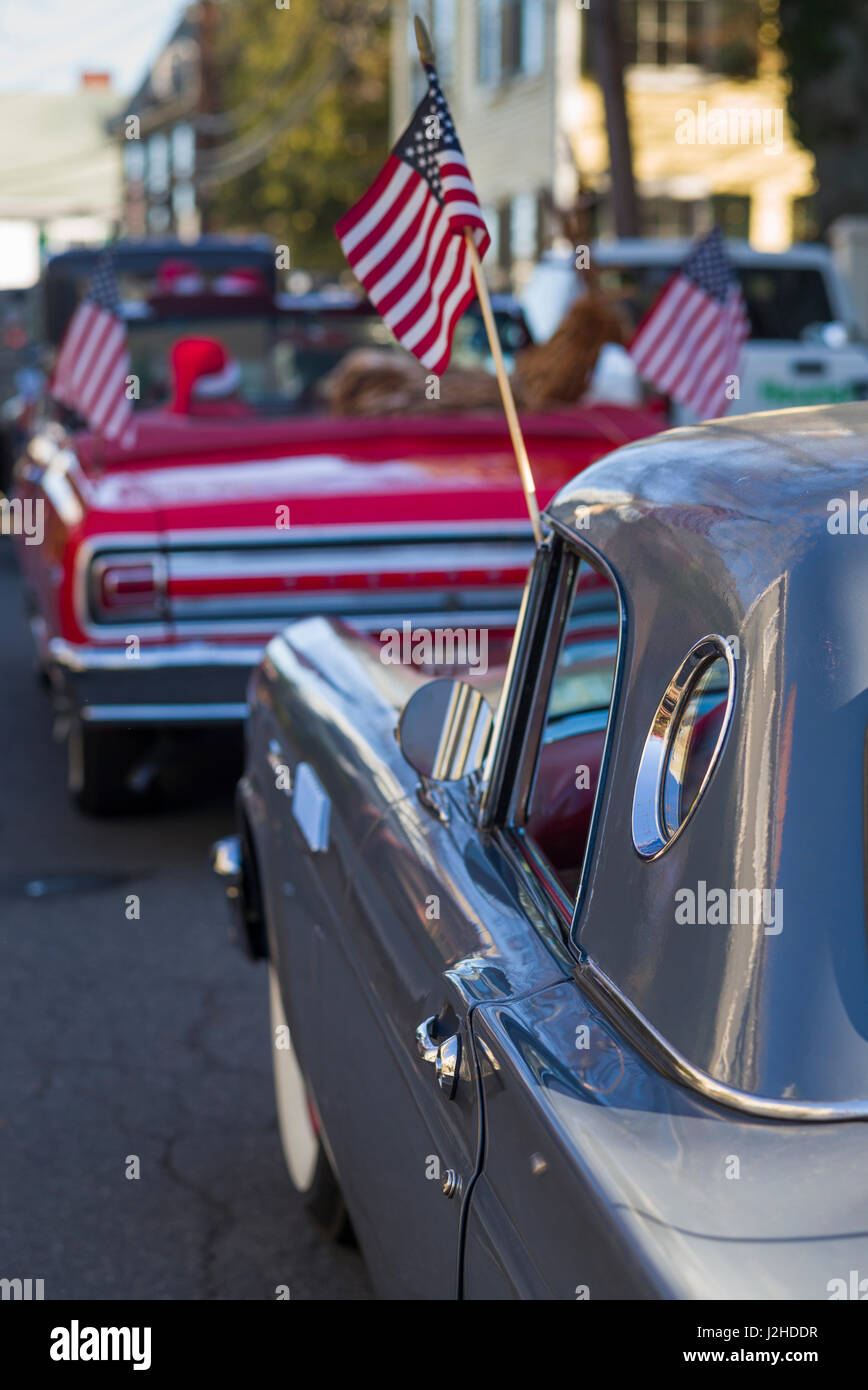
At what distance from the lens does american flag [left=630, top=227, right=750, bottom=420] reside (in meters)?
5.85

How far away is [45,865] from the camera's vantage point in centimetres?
582

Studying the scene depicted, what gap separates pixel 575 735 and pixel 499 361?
567 millimetres

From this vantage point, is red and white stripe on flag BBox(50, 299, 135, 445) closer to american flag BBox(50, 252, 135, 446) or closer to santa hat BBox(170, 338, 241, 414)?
american flag BBox(50, 252, 135, 446)

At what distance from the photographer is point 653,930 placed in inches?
65.6

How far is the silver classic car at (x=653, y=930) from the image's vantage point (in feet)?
4.86

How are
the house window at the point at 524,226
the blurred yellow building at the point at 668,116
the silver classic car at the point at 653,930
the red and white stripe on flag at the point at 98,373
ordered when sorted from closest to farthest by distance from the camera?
1. the silver classic car at the point at 653,930
2. the red and white stripe on flag at the point at 98,373
3. the blurred yellow building at the point at 668,116
4. the house window at the point at 524,226

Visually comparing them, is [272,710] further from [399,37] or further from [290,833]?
[399,37]

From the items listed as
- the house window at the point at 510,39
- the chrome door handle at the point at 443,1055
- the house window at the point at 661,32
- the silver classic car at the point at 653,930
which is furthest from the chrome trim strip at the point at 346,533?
the house window at the point at 510,39

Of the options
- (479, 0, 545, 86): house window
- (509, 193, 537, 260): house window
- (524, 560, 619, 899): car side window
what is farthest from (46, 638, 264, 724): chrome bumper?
(509, 193, 537, 260): house window

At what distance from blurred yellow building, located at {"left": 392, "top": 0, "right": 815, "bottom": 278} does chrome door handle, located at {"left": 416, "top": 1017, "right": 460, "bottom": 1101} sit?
2064 cm

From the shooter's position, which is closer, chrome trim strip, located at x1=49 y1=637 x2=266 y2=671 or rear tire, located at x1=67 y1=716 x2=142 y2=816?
chrome trim strip, located at x1=49 y1=637 x2=266 y2=671

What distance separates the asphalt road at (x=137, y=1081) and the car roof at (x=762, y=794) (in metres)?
1.75

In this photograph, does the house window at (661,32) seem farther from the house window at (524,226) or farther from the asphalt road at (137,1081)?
the asphalt road at (137,1081)

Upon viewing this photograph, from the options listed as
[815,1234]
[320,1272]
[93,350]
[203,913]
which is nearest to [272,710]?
[320,1272]
